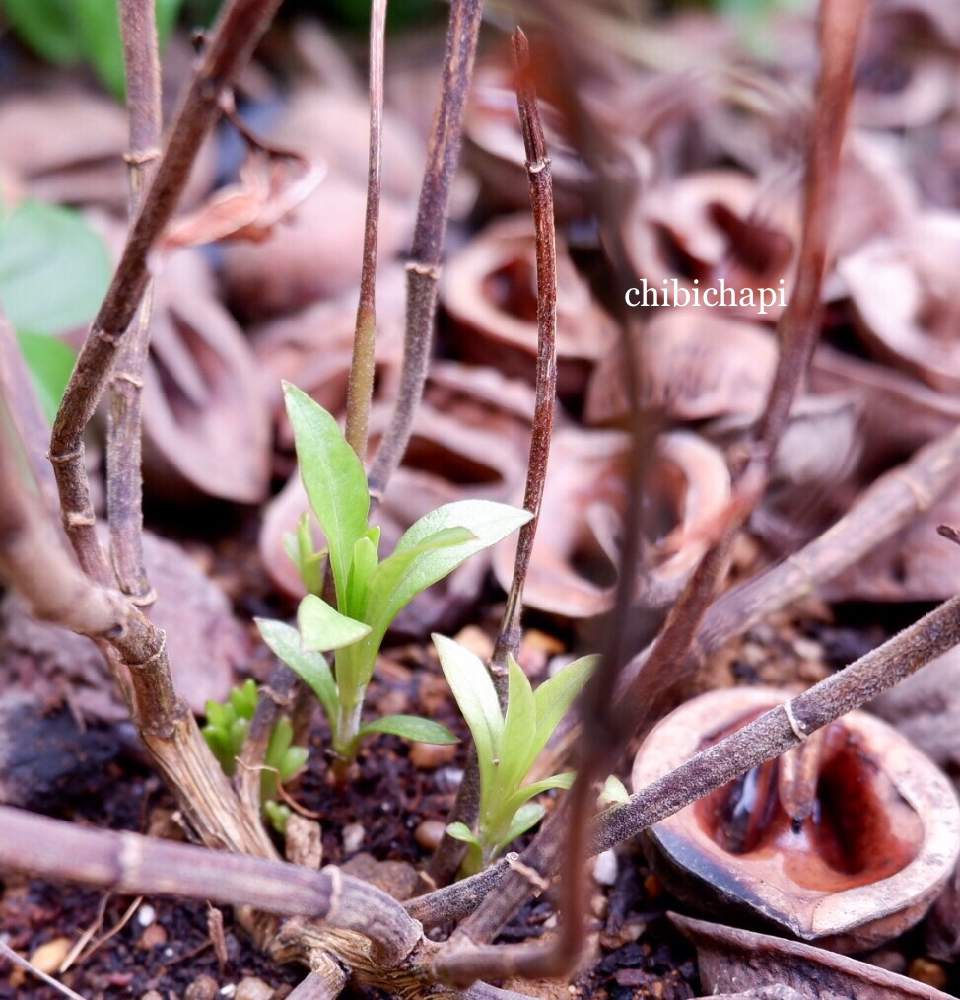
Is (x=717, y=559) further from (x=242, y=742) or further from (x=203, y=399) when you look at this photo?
(x=203, y=399)

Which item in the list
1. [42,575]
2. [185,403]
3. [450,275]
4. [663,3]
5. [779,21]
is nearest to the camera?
[42,575]

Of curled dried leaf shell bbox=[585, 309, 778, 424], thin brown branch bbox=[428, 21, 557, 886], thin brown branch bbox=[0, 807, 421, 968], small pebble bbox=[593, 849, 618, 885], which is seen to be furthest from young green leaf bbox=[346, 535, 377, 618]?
curled dried leaf shell bbox=[585, 309, 778, 424]

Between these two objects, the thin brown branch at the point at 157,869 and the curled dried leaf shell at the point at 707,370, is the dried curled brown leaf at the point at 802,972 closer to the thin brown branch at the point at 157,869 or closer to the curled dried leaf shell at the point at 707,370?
the thin brown branch at the point at 157,869

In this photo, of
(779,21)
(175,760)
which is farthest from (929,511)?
(779,21)

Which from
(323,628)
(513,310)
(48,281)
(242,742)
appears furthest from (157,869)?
(513,310)

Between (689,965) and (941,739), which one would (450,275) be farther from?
(689,965)

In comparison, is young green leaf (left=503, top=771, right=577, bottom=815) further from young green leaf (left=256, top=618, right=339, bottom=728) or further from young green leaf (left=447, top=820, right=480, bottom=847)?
young green leaf (left=256, top=618, right=339, bottom=728)

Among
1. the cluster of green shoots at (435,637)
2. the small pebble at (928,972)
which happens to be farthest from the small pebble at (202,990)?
the small pebble at (928,972)
